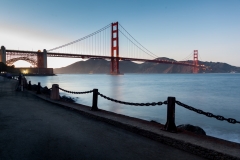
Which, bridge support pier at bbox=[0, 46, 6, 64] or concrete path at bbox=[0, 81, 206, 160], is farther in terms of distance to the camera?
bridge support pier at bbox=[0, 46, 6, 64]

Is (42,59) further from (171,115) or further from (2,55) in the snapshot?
(171,115)

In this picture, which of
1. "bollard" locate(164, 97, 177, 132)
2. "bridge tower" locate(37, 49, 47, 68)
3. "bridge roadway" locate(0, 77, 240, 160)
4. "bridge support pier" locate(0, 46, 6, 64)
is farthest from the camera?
"bridge tower" locate(37, 49, 47, 68)

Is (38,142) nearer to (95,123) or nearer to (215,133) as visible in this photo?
(95,123)

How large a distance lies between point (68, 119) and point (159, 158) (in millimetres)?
3660

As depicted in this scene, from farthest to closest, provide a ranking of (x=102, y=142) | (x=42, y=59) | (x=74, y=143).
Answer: (x=42, y=59) → (x=102, y=142) → (x=74, y=143)

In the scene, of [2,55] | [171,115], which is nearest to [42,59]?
[2,55]

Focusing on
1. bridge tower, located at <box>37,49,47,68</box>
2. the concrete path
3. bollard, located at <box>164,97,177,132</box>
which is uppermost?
bridge tower, located at <box>37,49,47,68</box>

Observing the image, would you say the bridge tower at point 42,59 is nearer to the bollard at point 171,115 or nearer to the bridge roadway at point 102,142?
the bridge roadway at point 102,142

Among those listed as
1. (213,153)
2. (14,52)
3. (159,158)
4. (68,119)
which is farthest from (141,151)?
(14,52)

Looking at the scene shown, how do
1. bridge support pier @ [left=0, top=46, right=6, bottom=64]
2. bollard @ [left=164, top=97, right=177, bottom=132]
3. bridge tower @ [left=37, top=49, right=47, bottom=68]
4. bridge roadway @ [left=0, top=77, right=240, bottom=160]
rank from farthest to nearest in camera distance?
bridge tower @ [left=37, top=49, right=47, bottom=68] → bridge support pier @ [left=0, top=46, right=6, bottom=64] → bollard @ [left=164, top=97, right=177, bottom=132] → bridge roadway @ [left=0, top=77, right=240, bottom=160]

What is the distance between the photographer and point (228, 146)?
369 cm

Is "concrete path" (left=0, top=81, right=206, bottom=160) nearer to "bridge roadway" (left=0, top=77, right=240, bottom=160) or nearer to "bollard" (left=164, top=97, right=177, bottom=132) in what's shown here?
"bridge roadway" (left=0, top=77, right=240, bottom=160)

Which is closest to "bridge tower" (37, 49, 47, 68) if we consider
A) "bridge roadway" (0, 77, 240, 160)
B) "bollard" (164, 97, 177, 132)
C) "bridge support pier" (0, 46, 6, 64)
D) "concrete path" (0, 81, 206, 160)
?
"bridge support pier" (0, 46, 6, 64)

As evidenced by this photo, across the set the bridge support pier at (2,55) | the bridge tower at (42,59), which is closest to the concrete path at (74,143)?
the bridge support pier at (2,55)
